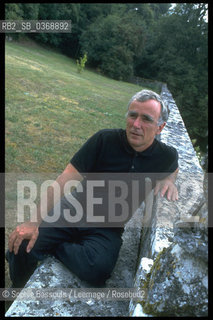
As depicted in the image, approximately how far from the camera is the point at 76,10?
3538cm

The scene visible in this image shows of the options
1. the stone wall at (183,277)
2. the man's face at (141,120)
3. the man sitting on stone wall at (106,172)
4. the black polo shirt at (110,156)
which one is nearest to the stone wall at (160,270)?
the stone wall at (183,277)

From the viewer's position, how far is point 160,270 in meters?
0.99

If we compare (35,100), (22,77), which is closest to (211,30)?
(35,100)

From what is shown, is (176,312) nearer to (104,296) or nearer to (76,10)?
(104,296)

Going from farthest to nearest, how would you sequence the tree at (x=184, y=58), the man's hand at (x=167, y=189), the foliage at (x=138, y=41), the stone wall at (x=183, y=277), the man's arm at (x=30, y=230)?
the foliage at (x=138, y=41), the tree at (x=184, y=58), the man's hand at (x=167, y=189), the man's arm at (x=30, y=230), the stone wall at (x=183, y=277)

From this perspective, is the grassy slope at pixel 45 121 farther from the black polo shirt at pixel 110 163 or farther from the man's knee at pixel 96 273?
the man's knee at pixel 96 273

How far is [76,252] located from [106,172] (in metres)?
0.70

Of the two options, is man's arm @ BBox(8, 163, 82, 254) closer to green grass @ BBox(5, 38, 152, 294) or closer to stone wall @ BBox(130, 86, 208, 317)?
green grass @ BBox(5, 38, 152, 294)

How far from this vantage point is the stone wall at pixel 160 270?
2.88ft

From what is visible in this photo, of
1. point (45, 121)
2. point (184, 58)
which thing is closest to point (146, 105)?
point (45, 121)

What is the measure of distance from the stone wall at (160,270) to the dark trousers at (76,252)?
0.28ft

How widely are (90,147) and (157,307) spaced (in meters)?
1.47

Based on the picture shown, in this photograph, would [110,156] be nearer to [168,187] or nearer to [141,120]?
[141,120]

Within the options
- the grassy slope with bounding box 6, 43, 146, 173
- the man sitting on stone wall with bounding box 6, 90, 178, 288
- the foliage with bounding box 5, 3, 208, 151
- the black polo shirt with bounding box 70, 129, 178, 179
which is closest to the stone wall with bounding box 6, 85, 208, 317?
the man sitting on stone wall with bounding box 6, 90, 178, 288
